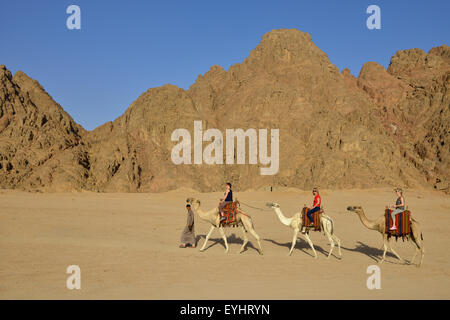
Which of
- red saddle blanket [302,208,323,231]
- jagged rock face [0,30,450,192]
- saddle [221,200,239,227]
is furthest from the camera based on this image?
jagged rock face [0,30,450,192]

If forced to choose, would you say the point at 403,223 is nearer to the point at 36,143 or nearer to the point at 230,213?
the point at 230,213

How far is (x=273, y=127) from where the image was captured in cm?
5866

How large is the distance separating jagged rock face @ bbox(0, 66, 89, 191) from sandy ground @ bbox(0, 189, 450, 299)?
78.6 ft

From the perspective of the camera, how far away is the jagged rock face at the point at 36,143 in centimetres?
4256

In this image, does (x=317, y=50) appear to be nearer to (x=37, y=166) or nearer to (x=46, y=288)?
(x=37, y=166)

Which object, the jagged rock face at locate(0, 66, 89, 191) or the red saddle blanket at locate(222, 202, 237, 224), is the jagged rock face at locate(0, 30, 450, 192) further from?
the red saddle blanket at locate(222, 202, 237, 224)

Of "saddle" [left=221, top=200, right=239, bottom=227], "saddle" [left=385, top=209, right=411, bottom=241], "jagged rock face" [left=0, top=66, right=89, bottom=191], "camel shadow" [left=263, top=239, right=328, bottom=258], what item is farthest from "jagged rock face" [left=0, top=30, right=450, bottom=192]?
"saddle" [left=385, top=209, right=411, bottom=241]

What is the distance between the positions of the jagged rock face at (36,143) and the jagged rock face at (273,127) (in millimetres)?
166

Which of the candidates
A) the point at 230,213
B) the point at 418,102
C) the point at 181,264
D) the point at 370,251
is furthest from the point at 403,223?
the point at 418,102

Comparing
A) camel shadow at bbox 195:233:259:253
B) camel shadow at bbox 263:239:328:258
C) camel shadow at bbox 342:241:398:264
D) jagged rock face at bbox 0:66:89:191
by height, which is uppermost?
jagged rock face at bbox 0:66:89:191

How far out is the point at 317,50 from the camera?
7288 centimetres

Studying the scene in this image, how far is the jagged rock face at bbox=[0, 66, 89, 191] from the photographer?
42562 mm

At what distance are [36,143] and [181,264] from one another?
138 ft

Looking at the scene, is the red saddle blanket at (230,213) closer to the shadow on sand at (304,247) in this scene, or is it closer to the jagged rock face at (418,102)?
the shadow on sand at (304,247)
